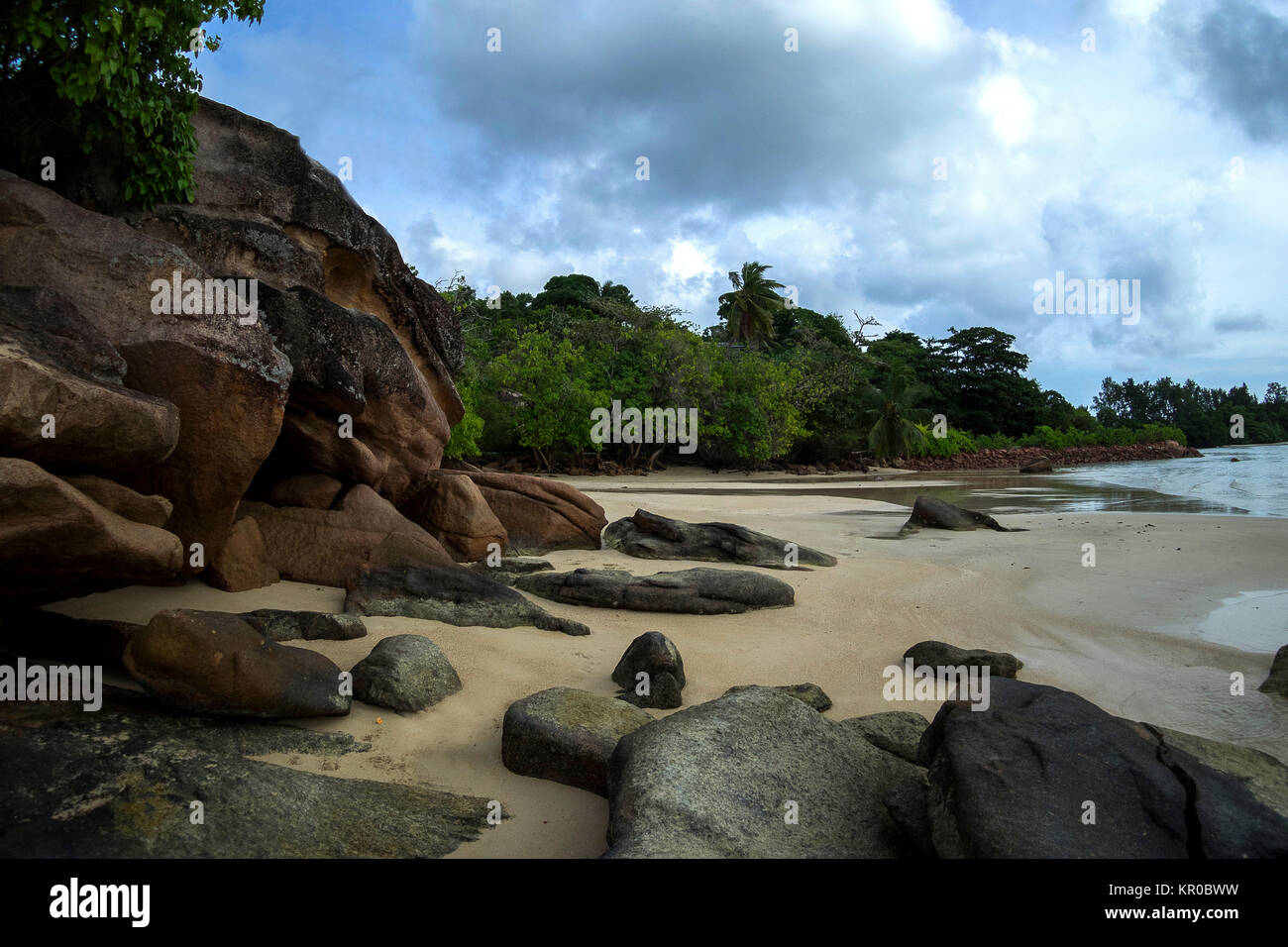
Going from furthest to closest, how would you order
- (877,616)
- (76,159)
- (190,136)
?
1. (877,616)
2. (190,136)
3. (76,159)

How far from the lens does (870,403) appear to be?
159ft

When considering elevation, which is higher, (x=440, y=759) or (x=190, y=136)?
(x=190, y=136)

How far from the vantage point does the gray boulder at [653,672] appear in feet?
17.7

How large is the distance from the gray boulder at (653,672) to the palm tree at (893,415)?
43.6m

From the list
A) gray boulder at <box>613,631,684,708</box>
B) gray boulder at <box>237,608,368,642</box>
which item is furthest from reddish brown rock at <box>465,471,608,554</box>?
gray boulder at <box>613,631,684,708</box>

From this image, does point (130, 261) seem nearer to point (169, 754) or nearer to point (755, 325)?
point (169, 754)

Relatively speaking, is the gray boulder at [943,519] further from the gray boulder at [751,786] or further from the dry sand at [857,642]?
the gray boulder at [751,786]

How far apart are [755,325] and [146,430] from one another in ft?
173

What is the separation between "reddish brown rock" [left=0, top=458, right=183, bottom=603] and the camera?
414 cm

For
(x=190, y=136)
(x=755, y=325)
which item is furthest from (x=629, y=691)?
(x=755, y=325)

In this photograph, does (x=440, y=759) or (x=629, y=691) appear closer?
(x=440, y=759)

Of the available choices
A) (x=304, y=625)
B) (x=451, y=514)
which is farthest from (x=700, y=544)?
(x=304, y=625)

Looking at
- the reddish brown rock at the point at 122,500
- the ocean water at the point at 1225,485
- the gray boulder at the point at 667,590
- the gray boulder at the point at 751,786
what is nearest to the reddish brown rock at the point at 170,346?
the reddish brown rock at the point at 122,500

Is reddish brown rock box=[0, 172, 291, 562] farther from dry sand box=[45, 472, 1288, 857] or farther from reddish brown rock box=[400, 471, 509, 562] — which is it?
reddish brown rock box=[400, 471, 509, 562]
